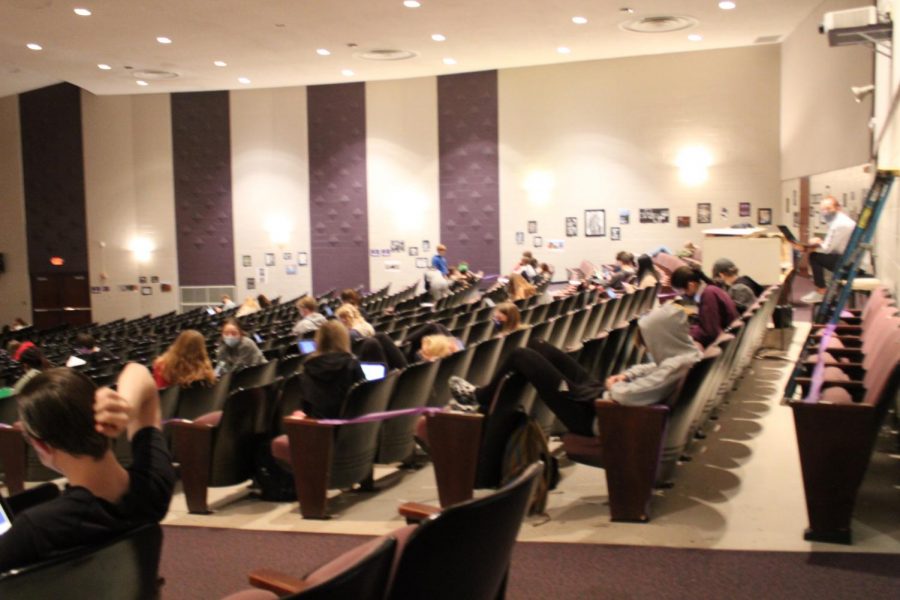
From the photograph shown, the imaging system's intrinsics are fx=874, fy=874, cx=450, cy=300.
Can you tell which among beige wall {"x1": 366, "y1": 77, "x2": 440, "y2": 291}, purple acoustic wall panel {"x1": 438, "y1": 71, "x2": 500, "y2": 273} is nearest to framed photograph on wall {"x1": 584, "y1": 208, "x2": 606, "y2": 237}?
purple acoustic wall panel {"x1": 438, "y1": 71, "x2": 500, "y2": 273}

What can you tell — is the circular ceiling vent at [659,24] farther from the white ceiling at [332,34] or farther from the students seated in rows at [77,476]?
the students seated in rows at [77,476]

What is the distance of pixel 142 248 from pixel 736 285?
53.1ft

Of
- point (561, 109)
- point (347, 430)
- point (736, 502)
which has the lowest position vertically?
point (736, 502)

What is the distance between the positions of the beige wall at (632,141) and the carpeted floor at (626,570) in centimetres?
1353

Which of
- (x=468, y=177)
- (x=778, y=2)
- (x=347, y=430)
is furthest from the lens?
(x=468, y=177)

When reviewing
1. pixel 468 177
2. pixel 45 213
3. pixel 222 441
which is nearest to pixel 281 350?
pixel 222 441

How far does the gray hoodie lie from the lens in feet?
13.7

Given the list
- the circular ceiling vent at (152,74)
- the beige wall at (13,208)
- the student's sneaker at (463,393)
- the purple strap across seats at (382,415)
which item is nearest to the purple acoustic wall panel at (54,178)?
the beige wall at (13,208)

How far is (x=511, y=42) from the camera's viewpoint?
15.0 meters

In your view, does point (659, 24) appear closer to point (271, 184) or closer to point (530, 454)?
point (271, 184)

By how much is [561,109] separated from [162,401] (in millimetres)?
13310

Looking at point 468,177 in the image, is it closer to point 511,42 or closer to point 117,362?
point 511,42

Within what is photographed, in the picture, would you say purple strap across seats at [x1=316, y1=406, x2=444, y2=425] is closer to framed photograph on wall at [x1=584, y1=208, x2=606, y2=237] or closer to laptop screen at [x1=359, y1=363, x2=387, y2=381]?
laptop screen at [x1=359, y1=363, x2=387, y2=381]

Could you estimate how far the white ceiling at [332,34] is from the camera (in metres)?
12.7
